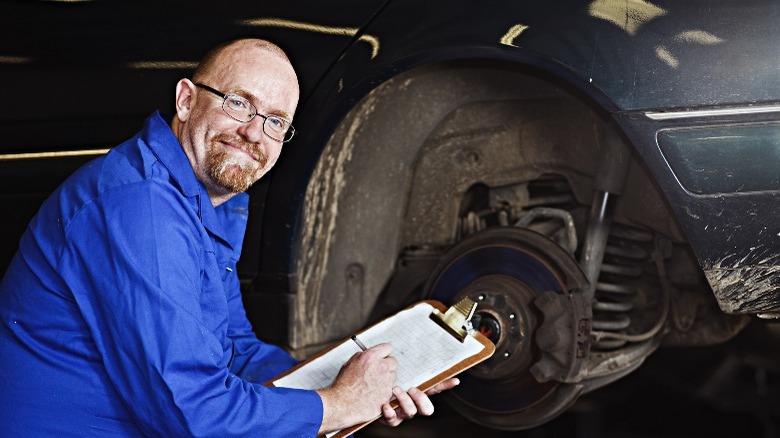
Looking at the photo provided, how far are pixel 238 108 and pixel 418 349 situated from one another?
1.83 feet

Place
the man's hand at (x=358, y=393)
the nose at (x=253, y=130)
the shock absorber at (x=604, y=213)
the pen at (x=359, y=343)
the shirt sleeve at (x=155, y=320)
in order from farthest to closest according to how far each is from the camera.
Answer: the shock absorber at (x=604, y=213) → the pen at (x=359, y=343) → the nose at (x=253, y=130) → the man's hand at (x=358, y=393) → the shirt sleeve at (x=155, y=320)

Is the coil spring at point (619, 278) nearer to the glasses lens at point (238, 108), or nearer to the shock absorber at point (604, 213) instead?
the shock absorber at point (604, 213)

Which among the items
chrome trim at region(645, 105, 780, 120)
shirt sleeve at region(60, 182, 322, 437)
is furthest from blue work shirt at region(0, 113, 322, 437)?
chrome trim at region(645, 105, 780, 120)

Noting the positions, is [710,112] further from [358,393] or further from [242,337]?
[242,337]

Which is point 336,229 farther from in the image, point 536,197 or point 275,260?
point 536,197

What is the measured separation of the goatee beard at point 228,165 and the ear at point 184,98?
9 centimetres

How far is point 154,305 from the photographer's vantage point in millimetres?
1351

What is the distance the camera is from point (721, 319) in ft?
7.14

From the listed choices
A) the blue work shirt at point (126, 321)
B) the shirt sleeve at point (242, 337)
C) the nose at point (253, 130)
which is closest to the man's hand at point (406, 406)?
the blue work shirt at point (126, 321)

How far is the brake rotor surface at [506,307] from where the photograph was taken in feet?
6.48

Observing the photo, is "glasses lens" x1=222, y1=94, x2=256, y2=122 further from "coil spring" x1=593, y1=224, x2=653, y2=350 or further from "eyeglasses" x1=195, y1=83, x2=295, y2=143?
"coil spring" x1=593, y1=224, x2=653, y2=350

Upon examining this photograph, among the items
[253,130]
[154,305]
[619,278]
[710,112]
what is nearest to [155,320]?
[154,305]

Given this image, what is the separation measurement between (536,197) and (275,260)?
2.27 ft

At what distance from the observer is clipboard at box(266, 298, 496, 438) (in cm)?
159
